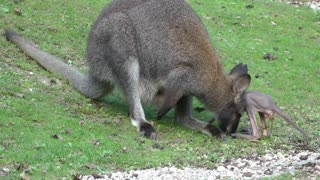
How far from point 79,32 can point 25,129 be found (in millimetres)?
5216

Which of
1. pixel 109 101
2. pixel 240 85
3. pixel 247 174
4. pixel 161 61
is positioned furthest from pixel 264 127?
pixel 109 101

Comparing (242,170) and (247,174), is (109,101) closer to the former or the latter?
(242,170)

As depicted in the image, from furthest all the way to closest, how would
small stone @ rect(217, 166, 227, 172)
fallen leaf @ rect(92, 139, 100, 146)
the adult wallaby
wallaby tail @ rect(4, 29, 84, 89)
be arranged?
1. wallaby tail @ rect(4, 29, 84, 89)
2. the adult wallaby
3. fallen leaf @ rect(92, 139, 100, 146)
4. small stone @ rect(217, 166, 227, 172)

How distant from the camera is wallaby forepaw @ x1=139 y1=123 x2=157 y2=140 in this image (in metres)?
9.69

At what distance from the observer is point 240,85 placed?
10.1m

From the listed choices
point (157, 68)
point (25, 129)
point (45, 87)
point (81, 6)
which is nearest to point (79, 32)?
point (81, 6)

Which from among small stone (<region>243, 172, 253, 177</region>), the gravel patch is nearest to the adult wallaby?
the gravel patch

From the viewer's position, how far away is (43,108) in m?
10.0

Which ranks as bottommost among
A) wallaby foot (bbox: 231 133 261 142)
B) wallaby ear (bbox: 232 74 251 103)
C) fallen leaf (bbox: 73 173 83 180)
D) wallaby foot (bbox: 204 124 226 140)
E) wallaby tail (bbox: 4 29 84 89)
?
wallaby tail (bbox: 4 29 84 89)

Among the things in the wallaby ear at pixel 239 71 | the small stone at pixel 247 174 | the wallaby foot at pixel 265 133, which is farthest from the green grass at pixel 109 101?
the wallaby ear at pixel 239 71

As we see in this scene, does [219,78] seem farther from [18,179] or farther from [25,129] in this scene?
[18,179]

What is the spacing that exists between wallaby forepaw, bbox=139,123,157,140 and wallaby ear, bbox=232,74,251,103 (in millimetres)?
1265

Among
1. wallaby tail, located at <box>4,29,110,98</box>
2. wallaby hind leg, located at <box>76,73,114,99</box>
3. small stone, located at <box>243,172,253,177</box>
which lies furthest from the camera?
wallaby tail, located at <box>4,29,110,98</box>

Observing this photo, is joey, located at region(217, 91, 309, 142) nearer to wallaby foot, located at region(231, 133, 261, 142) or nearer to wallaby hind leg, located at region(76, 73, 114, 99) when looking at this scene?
wallaby foot, located at region(231, 133, 261, 142)
